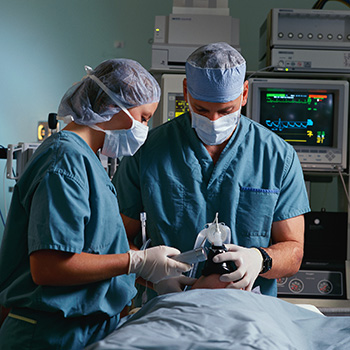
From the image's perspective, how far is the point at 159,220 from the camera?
164 centimetres

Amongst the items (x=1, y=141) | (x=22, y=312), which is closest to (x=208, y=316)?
(x=22, y=312)

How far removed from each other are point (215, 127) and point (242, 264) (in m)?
0.45

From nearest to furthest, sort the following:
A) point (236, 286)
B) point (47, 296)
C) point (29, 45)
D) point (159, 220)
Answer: point (47, 296)
point (236, 286)
point (159, 220)
point (29, 45)

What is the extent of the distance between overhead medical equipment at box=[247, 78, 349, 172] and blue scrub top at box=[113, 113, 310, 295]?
1.22 meters

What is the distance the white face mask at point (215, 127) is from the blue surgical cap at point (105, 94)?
0.28 m

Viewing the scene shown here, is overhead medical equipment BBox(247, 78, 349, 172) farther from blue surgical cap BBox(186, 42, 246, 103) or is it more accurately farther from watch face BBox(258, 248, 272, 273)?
watch face BBox(258, 248, 272, 273)

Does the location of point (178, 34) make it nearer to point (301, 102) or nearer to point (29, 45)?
point (301, 102)

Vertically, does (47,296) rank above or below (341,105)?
below

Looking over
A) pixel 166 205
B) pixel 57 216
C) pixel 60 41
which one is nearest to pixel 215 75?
pixel 166 205

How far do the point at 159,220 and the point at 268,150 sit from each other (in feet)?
1.37

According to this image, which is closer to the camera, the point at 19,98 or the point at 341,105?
the point at 341,105

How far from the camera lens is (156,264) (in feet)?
4.36

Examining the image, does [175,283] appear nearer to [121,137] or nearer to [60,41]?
[121,137]

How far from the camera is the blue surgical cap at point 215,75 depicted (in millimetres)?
1590
